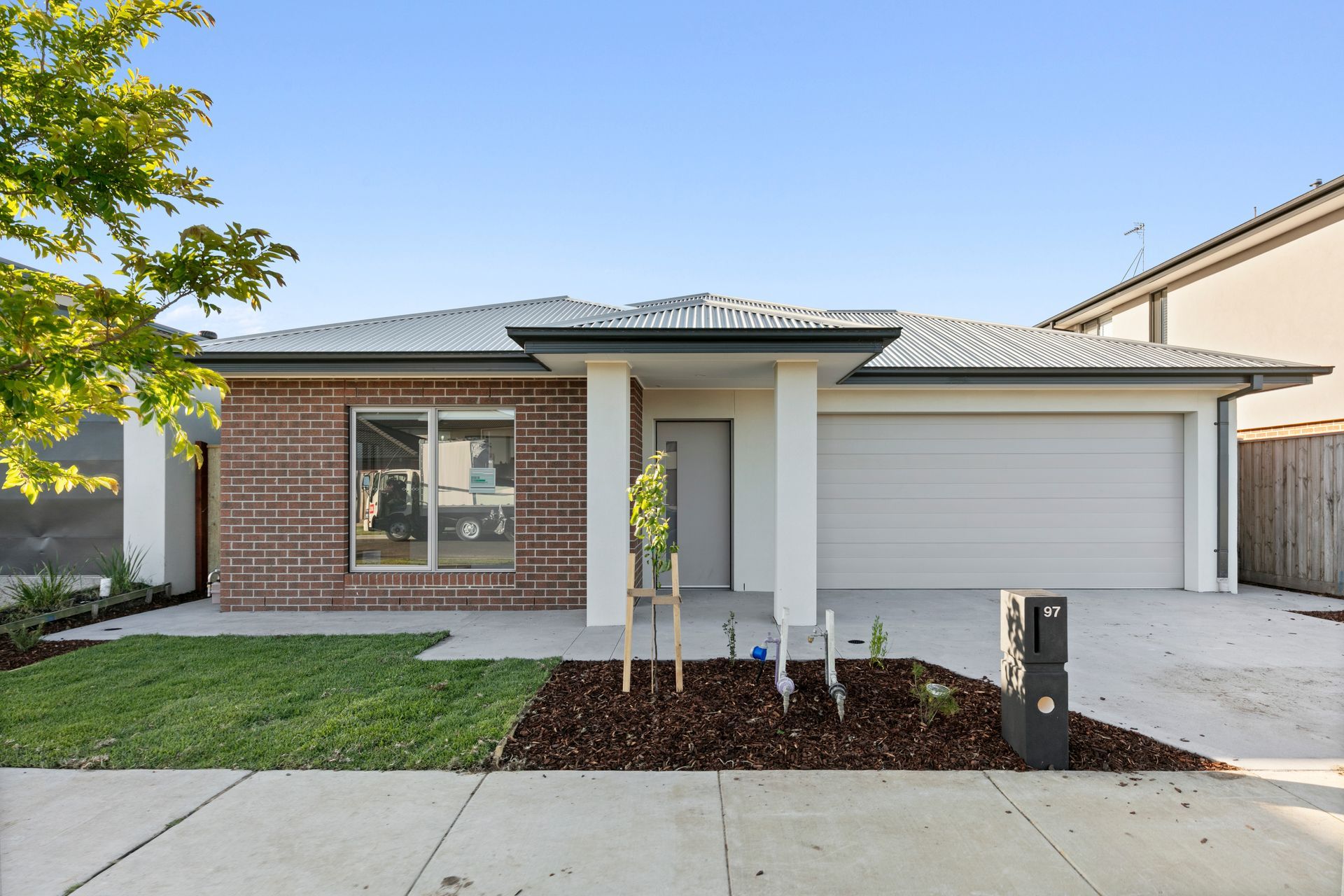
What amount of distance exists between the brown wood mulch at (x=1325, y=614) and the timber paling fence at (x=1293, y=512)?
4.68 ft

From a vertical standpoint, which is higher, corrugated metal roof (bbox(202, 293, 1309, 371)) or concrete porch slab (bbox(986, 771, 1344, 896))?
corrugated metal roof (bbox(202, 293, 1309, 371))

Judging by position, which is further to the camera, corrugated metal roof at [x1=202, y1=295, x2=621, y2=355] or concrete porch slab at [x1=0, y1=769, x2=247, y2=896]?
corrugated metal roof at [x1=202, y1=295, x2=621, y2=355]

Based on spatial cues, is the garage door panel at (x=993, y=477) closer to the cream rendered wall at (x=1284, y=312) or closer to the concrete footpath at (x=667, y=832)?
the cream rendered wall at (x=1284, y=312)

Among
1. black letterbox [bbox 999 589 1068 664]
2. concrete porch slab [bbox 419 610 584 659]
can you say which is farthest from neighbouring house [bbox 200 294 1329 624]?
black letterbox [bbox 999 589 1068 664]

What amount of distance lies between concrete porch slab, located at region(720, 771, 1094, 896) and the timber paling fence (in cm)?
947

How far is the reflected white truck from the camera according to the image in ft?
28.8

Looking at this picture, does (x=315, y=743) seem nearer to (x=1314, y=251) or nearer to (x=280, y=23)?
(x=280, y=23)

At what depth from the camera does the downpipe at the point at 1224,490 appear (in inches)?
377

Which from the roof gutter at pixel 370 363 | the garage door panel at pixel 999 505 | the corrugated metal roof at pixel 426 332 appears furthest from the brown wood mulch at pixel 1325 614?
the corrugated metal roof at pixel 426 332

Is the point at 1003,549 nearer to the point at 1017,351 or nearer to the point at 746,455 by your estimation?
the point at 1017,351

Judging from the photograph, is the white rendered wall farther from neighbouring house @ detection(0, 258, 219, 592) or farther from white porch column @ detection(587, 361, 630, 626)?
white porch column @ detection(587, 361, 630, 626)

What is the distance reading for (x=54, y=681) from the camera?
5.62 m

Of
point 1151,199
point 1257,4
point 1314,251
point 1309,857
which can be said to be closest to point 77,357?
point 1309,857

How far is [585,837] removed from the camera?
320 cm
